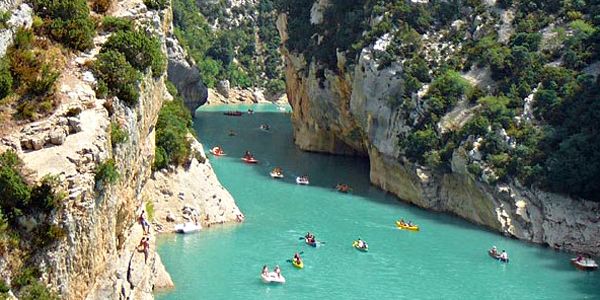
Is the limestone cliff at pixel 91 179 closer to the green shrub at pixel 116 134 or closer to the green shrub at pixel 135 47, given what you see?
the green shrub at pixel 116 134

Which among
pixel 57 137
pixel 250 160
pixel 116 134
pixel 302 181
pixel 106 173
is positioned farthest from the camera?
pixel 250 160

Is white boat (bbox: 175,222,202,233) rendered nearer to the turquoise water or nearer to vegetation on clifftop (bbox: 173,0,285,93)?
the turquoise water

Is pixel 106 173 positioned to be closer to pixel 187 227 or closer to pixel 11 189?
pixel 11 189

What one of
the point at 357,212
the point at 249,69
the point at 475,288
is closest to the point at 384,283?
the point at 475,288

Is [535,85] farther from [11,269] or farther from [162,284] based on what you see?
[11,269]

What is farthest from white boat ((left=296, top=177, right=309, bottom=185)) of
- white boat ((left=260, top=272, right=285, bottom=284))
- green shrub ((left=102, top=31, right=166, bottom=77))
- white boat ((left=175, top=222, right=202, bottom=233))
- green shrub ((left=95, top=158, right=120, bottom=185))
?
green shrub ((left=95, top=158, right=120, bottom=185))

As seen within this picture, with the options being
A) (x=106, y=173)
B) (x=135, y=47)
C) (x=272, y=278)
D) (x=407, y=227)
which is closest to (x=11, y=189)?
(x=106, y=173)

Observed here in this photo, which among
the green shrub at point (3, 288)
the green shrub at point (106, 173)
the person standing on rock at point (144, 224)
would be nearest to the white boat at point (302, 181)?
the person standing on rock at point (144, 224)
